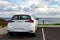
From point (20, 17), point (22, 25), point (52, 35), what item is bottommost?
point (52, 35)

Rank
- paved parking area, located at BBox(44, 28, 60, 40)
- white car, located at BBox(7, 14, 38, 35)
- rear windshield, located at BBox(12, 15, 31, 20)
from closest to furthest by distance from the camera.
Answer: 1. paved parking area, located at BBox(44, 28, 60, 40)
2. white car, located at BBox(7, 14, 38, 35)
3. rear windshield, located at BBox(12, 15, 31, 20)

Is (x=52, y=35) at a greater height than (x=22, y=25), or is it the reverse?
(x=22, y=25)

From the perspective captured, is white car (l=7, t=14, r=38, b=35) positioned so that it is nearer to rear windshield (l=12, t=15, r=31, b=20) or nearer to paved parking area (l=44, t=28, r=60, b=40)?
rear windshield (l=12, t=15, r=31, b=20)

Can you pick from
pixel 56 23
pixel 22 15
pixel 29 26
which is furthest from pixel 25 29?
pixel 56 23

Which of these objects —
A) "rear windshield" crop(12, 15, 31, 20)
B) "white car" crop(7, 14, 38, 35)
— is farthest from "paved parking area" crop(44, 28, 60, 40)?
"rear windshield" crop(12, 15, 31, 20)

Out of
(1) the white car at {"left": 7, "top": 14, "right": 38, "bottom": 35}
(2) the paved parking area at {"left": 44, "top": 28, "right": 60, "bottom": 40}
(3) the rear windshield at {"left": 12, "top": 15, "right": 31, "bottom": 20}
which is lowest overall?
(2) the paved parking area at {"left": 44, "top": 28, "right": 60, "bottom": 40}

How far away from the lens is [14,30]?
1502 centimetres

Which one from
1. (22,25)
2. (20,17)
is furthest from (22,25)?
(20,17)

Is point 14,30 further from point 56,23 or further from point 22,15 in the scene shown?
point 56,23

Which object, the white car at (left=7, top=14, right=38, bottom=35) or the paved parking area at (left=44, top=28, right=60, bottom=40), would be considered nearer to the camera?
the paved parking area at (left=44, top=28, right=60, bottom=40)

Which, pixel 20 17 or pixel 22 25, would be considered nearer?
pixel 22 25

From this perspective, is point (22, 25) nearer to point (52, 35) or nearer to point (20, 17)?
point (20, 17)

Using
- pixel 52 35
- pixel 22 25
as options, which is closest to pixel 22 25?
pixel 22 25

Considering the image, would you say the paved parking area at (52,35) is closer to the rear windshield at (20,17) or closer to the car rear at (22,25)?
the car rear at (22,25)
